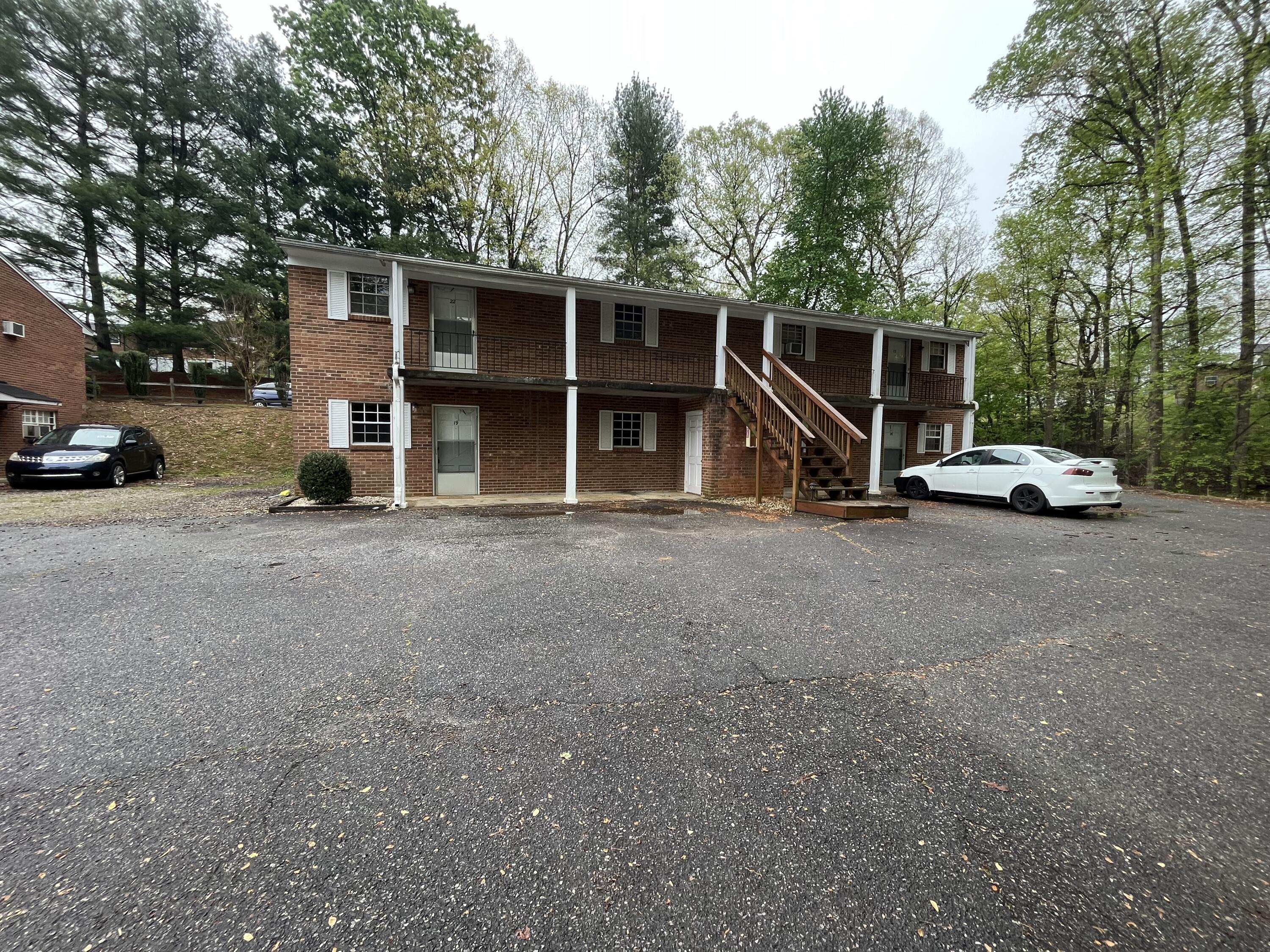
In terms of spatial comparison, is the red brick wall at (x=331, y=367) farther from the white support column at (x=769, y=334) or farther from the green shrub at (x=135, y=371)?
the green shrub at (x=135, y=371)

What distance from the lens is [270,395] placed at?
83.8 ft

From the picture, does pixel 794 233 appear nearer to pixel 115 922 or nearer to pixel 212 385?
pixel 115 922

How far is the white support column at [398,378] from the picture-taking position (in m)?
10.1

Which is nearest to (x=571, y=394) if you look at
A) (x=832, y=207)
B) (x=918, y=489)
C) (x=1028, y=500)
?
(x=918, y=489)

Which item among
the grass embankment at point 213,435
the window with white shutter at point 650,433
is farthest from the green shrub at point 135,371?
the window with white shutter at point 650,433

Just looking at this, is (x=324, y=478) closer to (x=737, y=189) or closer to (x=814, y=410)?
(x=814, y=410)

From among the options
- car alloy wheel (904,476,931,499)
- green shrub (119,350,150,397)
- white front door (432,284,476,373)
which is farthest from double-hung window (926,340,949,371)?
green shrub (119,350,150,397)

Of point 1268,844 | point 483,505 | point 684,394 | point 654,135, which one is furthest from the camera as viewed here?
point 654,135

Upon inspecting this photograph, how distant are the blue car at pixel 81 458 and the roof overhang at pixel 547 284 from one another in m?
6.60

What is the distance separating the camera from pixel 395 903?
1.55 metres

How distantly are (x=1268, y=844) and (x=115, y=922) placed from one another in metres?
3.84

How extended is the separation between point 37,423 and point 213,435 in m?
3.92

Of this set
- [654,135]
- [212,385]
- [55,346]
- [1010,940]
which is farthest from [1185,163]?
[212,385]

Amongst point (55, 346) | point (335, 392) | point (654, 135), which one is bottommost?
point (335, 392)
